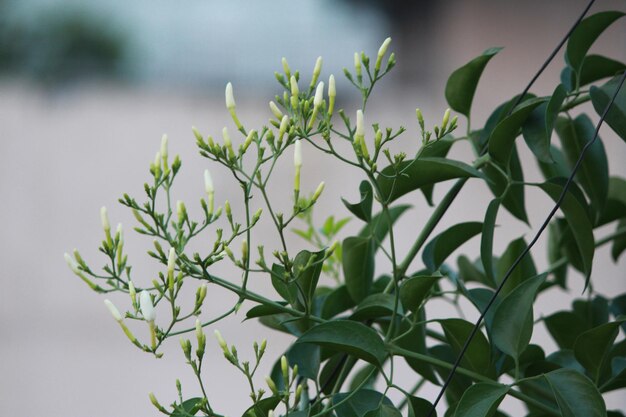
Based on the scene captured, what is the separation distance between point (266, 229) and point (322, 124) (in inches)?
55.2

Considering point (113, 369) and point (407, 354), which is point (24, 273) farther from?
point (407, 354)

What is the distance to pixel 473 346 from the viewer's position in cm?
34

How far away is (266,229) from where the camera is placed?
1.71 meters

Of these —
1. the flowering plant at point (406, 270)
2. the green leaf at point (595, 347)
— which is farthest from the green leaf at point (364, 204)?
the green leaf at point (595, 347)

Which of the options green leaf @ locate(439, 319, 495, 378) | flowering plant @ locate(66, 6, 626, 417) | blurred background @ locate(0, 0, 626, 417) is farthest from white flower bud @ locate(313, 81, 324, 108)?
blurred background @ locate(0, 0, 626, 417)

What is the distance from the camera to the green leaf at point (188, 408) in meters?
0.30

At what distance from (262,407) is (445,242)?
0.38 ft

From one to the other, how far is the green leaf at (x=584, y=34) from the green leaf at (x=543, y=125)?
39mm

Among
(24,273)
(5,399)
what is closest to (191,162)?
(24,273)

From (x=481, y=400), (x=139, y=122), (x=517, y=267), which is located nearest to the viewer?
(x=481, y=400)

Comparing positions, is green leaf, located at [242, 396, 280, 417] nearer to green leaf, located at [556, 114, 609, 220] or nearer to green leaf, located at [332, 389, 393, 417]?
green leaf, located at [332, 389, 393, 417]

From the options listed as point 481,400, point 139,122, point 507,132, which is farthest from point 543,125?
point 139,122

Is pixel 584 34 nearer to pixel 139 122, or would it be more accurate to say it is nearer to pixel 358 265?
pixel 358 265

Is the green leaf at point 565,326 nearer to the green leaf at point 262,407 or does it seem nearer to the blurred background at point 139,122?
the green leaf at point 262,407
